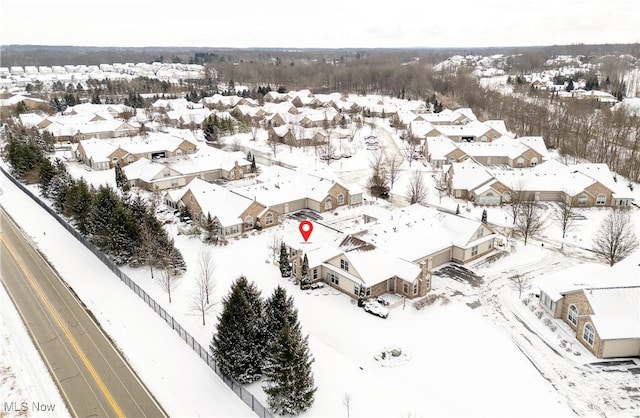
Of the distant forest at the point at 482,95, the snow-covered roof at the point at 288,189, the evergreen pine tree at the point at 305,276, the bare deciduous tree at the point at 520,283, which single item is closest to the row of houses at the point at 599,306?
the bare deciduous tree at the point at 520,283

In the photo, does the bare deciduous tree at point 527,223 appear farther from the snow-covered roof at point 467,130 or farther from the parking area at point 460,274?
the snow-covered roof at point 467,130

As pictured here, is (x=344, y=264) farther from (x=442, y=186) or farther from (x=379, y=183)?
(x=442, y=186)

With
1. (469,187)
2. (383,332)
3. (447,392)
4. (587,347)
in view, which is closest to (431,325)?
(383,332)

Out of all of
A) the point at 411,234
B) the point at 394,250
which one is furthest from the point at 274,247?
the point at 411,234

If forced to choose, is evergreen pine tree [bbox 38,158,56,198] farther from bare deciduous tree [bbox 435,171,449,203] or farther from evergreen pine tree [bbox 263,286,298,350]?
bare deciduous tree [bbox 435,171,449,203]

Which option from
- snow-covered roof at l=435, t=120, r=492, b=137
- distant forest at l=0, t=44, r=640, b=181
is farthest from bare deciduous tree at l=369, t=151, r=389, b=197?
distant forest at l=0, t=44, r=640, b=181

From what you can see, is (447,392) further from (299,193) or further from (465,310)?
(299,193)
